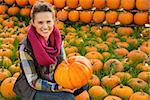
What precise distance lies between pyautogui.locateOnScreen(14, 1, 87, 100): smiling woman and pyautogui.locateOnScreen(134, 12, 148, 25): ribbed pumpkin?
92.7 inches

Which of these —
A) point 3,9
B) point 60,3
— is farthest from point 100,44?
point 3,9

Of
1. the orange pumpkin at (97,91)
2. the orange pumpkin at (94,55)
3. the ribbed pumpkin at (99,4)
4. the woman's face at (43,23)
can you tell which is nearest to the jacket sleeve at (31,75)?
the woman's face at (43,23)

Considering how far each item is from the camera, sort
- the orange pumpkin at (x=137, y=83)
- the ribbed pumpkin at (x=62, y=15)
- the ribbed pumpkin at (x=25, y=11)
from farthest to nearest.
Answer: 1. the ribbed pumpkin at (x=25, y=11)
2. the ribbed pumpkin at (x=62, y=15)
3. the orange pumpkin at (x=137, y=83)

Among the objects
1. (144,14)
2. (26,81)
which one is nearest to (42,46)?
(26,81)

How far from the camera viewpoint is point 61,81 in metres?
2.77

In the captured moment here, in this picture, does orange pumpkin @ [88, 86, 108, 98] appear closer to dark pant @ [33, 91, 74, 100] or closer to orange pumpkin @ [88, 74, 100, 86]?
orange pumpkin @ [88, 74, 100, 86]

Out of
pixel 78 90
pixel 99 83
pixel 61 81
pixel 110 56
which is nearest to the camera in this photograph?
pixel 61 81

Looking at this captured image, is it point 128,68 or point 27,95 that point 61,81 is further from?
point 128,68

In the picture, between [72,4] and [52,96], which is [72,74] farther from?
[72,4]

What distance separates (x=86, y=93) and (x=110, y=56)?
36.8 inches

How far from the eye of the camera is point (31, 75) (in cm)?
275

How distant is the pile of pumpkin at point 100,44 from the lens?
3207 mm

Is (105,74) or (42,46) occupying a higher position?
(42,46)

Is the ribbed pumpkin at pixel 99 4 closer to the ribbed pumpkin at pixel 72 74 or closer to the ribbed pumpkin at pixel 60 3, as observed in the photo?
the ribbed pumpkin at pixel 60 3
